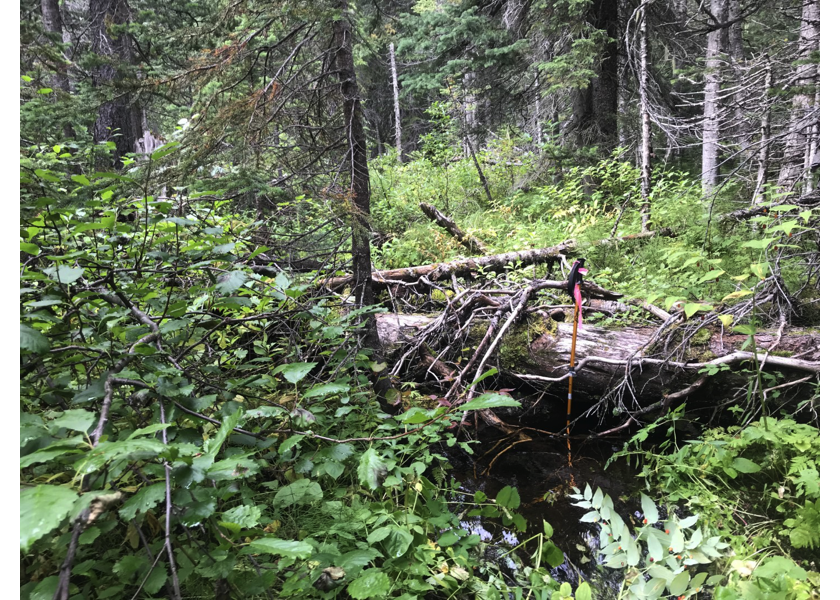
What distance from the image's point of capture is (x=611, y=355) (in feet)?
13.2

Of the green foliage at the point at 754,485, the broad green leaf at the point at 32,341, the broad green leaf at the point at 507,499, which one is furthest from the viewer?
the green foliage at the point at 754,485

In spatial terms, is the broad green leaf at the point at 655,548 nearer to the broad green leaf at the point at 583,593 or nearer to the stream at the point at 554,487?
the broad green leaf at the point at 583,593

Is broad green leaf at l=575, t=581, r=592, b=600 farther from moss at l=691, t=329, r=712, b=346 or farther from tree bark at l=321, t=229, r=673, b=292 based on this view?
tree bark at l=321, t=229, r=673, b=292

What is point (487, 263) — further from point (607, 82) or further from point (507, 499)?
point (607, 82)

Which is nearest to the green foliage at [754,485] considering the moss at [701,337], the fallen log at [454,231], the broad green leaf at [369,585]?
the moss at [701,337]

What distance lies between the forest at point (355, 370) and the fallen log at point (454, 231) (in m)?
0.06

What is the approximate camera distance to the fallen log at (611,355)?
331 centimetres

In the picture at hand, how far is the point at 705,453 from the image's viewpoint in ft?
10.4

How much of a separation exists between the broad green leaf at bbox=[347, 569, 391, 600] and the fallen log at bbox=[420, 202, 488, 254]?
5.91m

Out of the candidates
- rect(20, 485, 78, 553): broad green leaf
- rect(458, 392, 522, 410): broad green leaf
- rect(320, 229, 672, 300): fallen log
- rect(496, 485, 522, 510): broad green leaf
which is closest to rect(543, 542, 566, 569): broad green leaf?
rect(496, 485, 522, 510): broad green leaf

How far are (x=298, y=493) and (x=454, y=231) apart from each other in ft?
19.3

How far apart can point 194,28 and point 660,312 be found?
468 cm

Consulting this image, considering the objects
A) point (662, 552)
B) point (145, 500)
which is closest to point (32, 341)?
point (145, 500)
